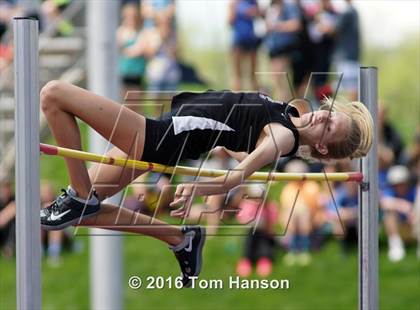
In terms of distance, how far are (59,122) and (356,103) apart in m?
1.29

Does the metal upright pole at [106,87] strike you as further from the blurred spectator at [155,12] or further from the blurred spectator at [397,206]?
the blurred spectator at [397,206]

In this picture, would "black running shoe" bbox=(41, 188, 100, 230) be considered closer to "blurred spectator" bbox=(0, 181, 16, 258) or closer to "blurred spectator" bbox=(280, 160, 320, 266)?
"blurred spectator" bbox=(280, 160, 320, 266)

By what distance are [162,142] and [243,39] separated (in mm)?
4775

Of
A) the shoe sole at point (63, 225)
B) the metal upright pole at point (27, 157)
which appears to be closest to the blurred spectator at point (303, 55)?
the shoe sole at point (63, 225)

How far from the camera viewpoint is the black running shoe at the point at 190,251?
5797 millimetres

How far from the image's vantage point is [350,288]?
9.66m

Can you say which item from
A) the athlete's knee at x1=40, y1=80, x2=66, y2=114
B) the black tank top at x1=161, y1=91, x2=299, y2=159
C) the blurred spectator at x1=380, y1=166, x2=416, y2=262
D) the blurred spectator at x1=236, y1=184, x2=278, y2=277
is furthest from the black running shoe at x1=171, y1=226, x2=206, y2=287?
the blurred spectator at x1=380, y1=166, x2=416, y2=262

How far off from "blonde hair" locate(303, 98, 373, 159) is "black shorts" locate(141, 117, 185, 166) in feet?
2.18

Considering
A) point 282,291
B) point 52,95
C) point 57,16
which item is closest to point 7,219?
point 282,291

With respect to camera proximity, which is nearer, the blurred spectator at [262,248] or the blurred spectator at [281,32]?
the blurred spectator at [262,248]

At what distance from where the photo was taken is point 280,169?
9180mm

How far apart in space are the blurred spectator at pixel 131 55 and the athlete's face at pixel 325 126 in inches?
187

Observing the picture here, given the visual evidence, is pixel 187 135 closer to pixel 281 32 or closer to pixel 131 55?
pixel 281 32

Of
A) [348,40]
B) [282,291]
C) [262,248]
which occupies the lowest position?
[282,291]
